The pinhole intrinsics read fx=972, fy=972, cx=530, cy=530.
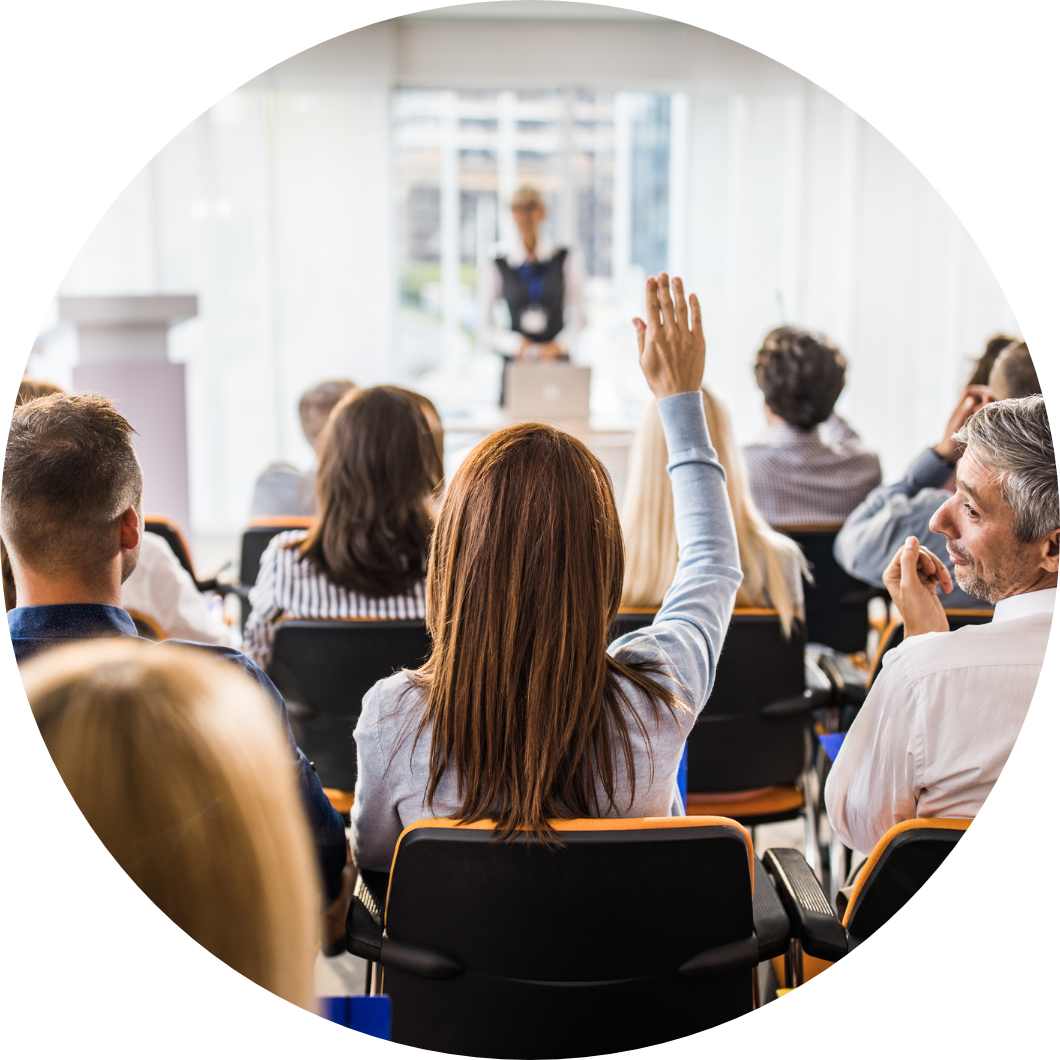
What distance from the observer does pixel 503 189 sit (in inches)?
245

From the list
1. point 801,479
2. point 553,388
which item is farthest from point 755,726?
point 553,388

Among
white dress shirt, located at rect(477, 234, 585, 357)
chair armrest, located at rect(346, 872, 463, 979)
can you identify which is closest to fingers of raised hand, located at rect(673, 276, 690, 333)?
chair armrest, located at rect(346, 872, 463, 979)

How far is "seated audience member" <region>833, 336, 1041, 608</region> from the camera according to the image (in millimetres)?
1782

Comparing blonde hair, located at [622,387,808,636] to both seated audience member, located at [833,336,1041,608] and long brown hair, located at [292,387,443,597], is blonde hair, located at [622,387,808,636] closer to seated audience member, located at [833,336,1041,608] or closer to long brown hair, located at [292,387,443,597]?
seated audience member, located at [833,336,1041,608]

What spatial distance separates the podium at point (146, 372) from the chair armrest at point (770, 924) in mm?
2689

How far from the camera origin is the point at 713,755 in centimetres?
175

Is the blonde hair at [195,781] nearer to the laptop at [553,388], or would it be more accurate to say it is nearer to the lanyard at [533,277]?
the laptop at [553,388]

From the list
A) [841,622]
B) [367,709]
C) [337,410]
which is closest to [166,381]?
[337,410]

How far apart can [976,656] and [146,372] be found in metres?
3.01

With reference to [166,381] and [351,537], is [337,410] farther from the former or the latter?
[166,381]

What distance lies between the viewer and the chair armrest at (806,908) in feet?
3.60

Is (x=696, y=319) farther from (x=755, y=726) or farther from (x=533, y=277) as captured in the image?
(x=533, y=277)

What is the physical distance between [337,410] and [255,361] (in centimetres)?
432

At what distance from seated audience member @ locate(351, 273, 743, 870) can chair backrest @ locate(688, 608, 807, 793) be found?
582 millimetres
